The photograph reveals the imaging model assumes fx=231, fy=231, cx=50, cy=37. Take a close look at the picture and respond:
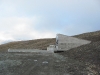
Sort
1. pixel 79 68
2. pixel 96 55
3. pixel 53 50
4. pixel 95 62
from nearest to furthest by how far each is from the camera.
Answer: pixel 79 68 → pixel 95 62 → pixel 96 55 → pixel 53 50

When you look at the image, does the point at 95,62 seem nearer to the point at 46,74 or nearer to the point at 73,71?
the point at 73,71

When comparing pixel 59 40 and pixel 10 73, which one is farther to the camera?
pixel 59 40

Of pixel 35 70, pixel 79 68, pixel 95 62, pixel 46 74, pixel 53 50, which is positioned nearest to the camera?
pixel 46 74

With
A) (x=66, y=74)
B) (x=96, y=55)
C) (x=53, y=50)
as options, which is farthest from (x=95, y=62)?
(x=53, y=50)

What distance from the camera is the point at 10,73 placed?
18109 mm

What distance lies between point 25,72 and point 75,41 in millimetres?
27995

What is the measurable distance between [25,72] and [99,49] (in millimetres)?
15302

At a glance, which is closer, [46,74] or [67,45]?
[46,74]

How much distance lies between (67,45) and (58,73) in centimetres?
2726

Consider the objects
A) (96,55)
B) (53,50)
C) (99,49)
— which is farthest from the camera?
(53,50)

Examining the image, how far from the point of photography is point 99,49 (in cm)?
3095

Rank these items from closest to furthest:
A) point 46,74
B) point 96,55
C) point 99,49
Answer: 1. point 46,74
2. point 96,55
3. point 99,49

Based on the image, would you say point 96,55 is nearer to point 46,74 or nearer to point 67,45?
point 46,74

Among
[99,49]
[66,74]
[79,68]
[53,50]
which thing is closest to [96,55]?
[99,49]
